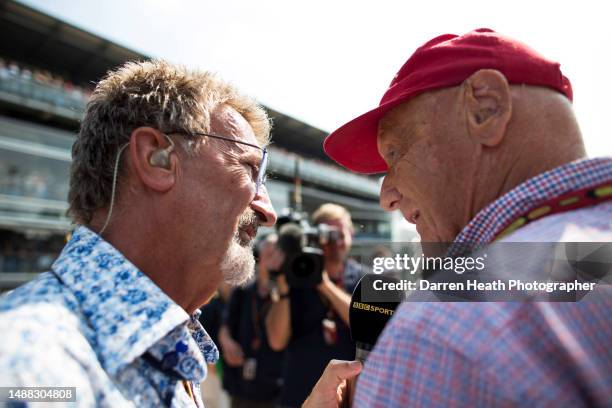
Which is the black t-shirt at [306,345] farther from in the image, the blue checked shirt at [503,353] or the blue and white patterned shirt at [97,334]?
the blue checked shirt at [503,353]

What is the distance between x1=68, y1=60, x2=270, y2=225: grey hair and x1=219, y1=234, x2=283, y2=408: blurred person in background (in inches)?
84.8

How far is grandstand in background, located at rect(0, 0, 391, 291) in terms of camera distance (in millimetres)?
11359

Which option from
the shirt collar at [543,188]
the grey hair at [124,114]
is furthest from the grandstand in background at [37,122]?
the shirt collar at [543,188]

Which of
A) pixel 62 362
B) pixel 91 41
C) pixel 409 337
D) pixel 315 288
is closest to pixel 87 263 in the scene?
pixel 62 362

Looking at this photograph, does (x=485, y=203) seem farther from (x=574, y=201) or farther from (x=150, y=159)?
(x=150, y=159)

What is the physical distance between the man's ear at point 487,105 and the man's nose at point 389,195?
27cm

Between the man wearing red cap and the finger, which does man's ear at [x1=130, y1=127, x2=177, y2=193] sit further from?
the finger

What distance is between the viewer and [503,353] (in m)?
0.50

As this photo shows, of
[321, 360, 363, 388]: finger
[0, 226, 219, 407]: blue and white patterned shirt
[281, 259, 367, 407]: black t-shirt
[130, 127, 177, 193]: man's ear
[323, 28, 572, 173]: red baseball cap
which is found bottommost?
[281, 259, 367, 407]: black t-shirt

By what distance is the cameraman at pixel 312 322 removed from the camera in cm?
264

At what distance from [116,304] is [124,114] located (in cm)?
49

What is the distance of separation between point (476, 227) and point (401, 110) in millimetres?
371

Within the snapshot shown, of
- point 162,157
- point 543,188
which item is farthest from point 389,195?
point 162,157

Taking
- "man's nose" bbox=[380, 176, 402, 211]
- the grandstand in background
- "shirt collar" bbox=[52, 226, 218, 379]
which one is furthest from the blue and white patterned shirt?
the grandstand in background
